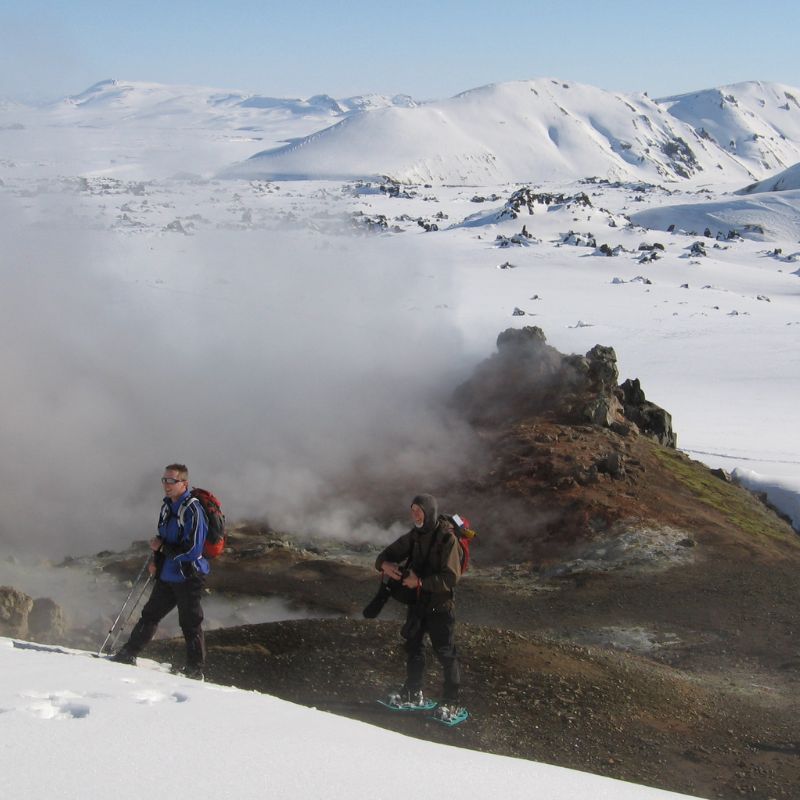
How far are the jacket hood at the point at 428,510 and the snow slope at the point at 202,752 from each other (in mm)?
1740

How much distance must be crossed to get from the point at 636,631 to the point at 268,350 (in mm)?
19910

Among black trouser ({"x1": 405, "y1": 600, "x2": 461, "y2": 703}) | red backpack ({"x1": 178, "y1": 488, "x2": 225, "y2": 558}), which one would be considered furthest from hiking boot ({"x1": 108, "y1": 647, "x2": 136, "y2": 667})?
black trouser ({"x1": 405, "y1": 600, "x2": 461, "y2": 703})

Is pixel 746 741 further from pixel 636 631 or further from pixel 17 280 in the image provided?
pixel 17 280

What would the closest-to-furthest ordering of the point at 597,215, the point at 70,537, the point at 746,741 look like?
the point at 746,741
the point at 70,537
the point at 597,215

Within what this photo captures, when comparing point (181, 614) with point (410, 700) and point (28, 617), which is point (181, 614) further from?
point (28, 617)

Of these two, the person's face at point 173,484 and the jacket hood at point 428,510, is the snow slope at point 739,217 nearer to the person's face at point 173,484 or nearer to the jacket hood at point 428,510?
the jacket hood at point 428,510

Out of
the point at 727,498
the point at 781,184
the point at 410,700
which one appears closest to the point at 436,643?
the point at 410,700

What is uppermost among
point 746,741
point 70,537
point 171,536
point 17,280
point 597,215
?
point 597,215

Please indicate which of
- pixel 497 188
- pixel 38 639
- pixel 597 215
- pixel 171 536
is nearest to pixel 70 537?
pixel 38 639

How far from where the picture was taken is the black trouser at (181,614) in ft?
26.4

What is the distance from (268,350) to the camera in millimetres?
31266

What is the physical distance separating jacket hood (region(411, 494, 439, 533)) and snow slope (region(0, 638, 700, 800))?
1740 millimetres

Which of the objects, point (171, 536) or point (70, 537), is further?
point (70, 537)

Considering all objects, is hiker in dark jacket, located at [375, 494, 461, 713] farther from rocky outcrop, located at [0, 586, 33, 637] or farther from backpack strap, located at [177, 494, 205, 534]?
rocky outcrop, located at [0, 586, 33, 637]
